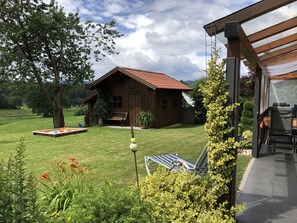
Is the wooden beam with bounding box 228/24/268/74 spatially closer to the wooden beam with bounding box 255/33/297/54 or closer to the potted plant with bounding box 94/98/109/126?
the wooden beam with bounding box 255/33/297/54

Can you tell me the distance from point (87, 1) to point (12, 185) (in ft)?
39.7

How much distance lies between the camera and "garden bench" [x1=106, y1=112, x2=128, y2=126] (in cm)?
1595

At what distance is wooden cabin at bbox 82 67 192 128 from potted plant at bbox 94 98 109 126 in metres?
0.47

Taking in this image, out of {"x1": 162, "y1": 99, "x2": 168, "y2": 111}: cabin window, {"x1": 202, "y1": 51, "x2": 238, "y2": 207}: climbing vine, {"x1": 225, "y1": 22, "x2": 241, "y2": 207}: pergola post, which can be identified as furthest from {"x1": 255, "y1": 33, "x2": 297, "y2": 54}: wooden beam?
{"x1": 162, "y1": 99, "x2": 168, "y2": 111}: cabin window

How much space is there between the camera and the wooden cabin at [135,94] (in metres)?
15.1

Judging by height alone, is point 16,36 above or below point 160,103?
above

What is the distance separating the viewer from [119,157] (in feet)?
24.9

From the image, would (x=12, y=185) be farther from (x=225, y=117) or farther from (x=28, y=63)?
(x=28, y=63)

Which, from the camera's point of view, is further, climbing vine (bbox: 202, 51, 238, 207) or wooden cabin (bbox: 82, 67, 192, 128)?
wooden cabin (bbox: 82, 67, 192, 128)

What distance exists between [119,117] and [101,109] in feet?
4.10

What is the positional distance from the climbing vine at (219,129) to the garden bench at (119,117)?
13043mm

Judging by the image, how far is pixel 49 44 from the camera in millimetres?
16625

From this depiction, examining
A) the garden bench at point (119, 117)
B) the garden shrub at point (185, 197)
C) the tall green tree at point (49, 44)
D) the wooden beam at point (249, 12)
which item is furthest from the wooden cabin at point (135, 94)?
the garden shrub at point (185, 197)

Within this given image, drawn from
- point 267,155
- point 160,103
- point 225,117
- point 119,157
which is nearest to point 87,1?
point 160,103
